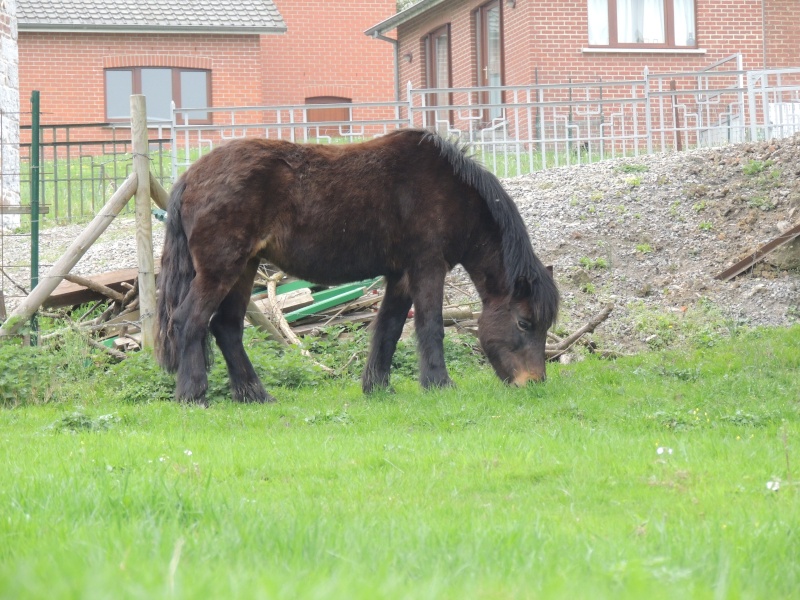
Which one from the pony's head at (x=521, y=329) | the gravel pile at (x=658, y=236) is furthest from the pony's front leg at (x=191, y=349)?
the gravel pile at (x=658, y=236)

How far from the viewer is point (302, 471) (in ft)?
19.2

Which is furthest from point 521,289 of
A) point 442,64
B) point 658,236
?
point 442,64

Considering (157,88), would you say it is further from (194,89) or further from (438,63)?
(438,63)

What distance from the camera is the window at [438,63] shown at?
29203mm

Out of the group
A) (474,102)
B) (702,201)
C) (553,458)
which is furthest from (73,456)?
(474,102)

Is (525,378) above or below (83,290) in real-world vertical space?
below

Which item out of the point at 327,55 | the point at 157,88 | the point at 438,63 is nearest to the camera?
the point at 438,63

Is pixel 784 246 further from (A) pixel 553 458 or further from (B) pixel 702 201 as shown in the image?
(A) pixel 553 458

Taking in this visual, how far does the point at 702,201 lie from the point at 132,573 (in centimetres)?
1273

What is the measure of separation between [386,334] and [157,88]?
79.1 ft

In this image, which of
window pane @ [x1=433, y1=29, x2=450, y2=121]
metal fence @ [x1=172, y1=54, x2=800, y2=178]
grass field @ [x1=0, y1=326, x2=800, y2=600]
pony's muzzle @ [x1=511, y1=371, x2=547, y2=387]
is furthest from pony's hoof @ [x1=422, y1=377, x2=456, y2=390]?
window pane @ [x1=433, y1=29, x2=450, y2=121]

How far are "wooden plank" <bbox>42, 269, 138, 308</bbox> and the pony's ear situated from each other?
14.3 feet

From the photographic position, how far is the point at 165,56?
3125 centimetres

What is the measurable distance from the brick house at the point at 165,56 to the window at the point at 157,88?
0.09 feet
